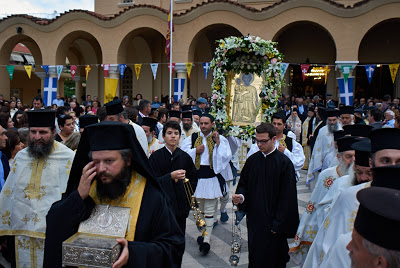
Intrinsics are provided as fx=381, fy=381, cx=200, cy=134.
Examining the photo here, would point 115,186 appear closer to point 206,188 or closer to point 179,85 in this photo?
point 206,188

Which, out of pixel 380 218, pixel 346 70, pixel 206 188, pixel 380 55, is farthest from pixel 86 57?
pixel 380 218

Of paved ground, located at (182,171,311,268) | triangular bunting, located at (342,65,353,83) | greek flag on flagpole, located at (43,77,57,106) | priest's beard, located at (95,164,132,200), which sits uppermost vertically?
triangular bunting, located at (342,65,353,83)

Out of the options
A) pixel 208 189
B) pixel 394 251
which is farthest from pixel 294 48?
pixel 394 251

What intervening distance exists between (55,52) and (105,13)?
216 inches

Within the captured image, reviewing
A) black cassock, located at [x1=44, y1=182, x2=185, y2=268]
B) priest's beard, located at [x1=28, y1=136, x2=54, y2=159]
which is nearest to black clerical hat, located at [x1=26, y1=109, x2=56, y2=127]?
priest's beard, located at [x1=28, y1=136, x2=54, y2=159]

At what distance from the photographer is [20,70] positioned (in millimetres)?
30406

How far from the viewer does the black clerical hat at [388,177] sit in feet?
7.50

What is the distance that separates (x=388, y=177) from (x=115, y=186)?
1.80 m

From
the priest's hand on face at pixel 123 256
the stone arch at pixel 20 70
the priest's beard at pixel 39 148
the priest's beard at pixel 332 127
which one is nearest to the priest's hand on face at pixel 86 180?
the priest's hand on face at pixel 123 256

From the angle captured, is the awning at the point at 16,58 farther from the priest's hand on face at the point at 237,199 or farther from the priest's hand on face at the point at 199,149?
the priest's hand on face at the point at 237,199

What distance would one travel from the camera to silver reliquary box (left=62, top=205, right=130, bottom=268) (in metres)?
2.34

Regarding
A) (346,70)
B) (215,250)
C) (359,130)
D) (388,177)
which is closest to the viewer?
(388,177)

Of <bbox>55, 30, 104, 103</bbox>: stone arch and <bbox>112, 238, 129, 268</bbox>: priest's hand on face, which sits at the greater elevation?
<bbox>55, 30, 104, 103</bbox>: stone arch

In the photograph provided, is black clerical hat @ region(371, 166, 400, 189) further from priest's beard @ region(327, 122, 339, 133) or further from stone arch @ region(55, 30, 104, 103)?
stone arch @ region(55, 30, 104, 103)
